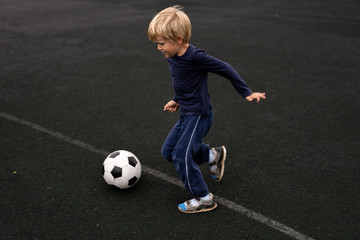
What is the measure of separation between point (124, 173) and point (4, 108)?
3.08m

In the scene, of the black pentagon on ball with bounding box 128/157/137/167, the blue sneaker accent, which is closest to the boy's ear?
the black pentagon on ball with bounding box 128/157/137/167

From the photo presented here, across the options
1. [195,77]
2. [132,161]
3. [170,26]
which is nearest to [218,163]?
[132,161]

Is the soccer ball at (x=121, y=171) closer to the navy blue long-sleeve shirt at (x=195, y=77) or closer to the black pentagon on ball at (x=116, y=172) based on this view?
the black pentagon on ball at (x=116, y=172)

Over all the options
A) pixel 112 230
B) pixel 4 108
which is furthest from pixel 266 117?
pixel 4 108

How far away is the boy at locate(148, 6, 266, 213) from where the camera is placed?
3062mm

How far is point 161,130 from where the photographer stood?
521 centimetres

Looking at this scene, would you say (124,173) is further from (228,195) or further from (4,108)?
(4,108)

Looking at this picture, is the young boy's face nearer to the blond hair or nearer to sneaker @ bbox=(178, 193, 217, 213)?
the blond hair

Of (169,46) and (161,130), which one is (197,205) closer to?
(169,46)

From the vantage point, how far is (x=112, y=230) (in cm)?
334

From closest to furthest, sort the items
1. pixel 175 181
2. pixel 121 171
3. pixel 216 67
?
pixel 216 67 < pixel 121 171 < pixel 175 181

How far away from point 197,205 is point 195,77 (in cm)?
124

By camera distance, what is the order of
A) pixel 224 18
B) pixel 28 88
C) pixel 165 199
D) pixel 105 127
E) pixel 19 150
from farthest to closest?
pixel 224 18 < pixel 28 88 < pixel 105 127 < pixel 19 150 < pixel 165 199

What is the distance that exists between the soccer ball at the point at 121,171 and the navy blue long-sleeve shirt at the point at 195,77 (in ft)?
2.95
